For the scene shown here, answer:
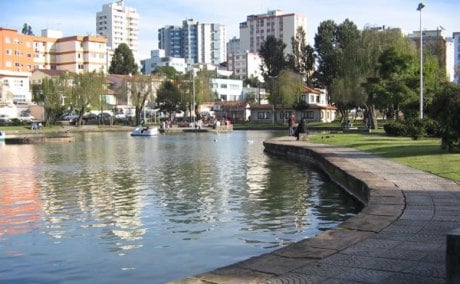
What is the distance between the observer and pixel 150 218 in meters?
15.2

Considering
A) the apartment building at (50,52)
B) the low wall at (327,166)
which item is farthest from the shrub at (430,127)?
the apartment building at (50,52)

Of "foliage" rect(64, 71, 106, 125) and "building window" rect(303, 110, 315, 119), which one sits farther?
"building window" rect(303, 110, 315, 119)

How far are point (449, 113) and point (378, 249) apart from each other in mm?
16659

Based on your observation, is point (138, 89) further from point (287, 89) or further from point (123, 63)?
point (123, 63)

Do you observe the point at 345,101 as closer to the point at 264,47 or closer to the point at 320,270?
the point at 264,47

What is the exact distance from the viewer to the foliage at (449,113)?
913 inches

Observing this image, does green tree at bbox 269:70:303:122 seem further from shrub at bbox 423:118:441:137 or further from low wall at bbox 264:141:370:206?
shrub at bbox 423:118:441:137

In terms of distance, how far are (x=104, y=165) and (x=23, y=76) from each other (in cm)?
8855

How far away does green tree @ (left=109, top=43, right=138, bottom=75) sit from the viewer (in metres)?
143

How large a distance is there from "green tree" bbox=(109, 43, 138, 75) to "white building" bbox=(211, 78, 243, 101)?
73.5 feet

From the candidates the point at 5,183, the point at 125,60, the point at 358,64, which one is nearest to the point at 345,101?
the point at 358,64

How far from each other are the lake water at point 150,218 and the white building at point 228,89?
120m

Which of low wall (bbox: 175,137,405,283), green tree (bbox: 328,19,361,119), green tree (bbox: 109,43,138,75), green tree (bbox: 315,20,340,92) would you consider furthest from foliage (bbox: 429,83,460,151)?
green tree (bbox: 109,43,138,75)

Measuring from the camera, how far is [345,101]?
7856 centimetres
